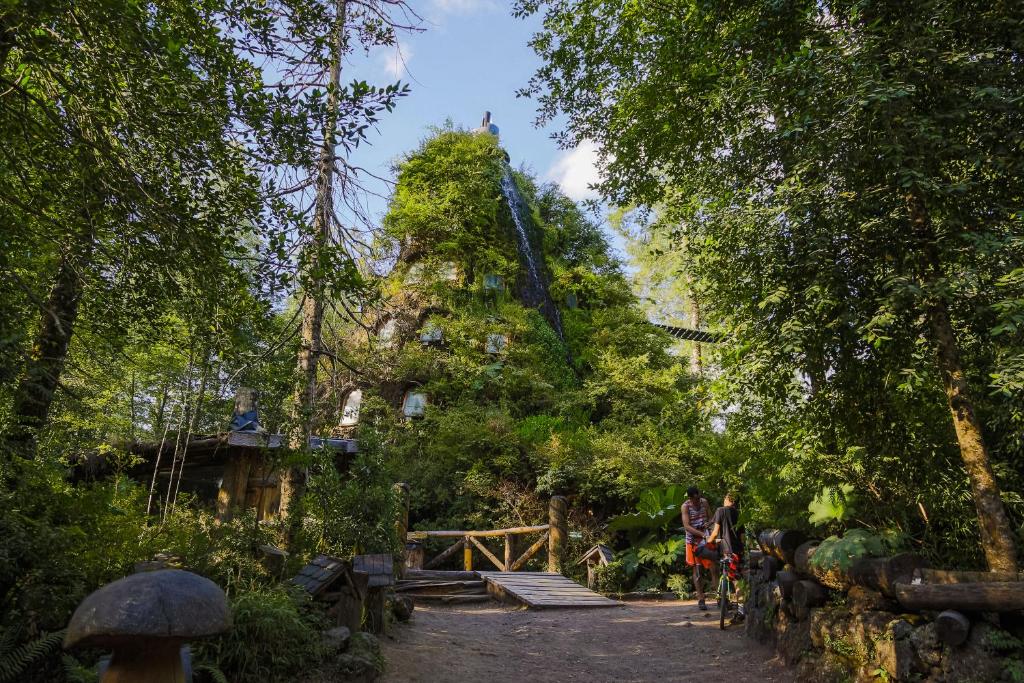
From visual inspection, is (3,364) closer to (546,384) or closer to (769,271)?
(769,271)

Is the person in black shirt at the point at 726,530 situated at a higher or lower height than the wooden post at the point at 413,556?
higher

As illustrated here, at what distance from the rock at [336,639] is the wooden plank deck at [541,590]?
4.53 meters

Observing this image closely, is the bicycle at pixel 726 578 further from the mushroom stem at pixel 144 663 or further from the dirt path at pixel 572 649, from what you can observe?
the mushroom stem at pixel 144 663

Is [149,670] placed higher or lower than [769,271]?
lower

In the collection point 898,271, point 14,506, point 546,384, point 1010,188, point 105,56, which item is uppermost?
point 546,384

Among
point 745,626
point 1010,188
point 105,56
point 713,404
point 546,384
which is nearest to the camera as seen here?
point 105,56

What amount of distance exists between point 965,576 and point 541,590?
7149 mm

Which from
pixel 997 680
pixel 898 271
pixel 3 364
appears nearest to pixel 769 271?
pixel 898 271

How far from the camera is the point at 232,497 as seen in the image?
38.6 feet

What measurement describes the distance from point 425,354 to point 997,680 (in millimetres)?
16049

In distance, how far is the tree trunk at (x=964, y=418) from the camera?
4332mm

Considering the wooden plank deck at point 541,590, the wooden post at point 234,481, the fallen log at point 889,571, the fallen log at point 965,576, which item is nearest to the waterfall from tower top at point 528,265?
the wooden plank deck at point 541,590

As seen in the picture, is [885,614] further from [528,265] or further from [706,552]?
[528,265]

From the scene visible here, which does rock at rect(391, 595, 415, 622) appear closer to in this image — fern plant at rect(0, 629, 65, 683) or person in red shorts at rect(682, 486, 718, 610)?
person in red shorts at rect(682, 486, 718, 610)
